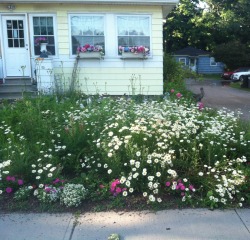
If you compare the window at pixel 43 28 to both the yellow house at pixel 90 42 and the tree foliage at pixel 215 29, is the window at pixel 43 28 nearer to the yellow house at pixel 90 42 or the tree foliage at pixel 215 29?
the yellow house at pixel 90 42

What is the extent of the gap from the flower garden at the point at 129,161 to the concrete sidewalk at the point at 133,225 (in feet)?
0.69

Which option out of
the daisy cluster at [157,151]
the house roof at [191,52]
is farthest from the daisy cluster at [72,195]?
the house roof at [191,52]

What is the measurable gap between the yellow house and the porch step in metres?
0.26

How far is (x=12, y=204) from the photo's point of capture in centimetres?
404

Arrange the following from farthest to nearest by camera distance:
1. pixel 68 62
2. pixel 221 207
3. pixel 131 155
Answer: pixel 68 62
pixel 131 155
pixel 221 207

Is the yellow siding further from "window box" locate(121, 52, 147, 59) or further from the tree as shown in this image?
the tree

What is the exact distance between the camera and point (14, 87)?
10695 millimetres

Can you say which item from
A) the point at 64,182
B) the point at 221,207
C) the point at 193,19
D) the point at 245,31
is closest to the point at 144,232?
the point at 221,207

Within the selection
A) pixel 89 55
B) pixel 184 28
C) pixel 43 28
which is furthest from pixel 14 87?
pixel 184 28

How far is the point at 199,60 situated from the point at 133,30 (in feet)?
127

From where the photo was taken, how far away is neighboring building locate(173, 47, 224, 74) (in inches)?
1820

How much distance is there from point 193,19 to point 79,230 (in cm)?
4859

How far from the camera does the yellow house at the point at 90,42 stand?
34.8ft

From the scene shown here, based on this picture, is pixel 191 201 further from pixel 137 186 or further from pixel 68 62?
pixel 68 62
